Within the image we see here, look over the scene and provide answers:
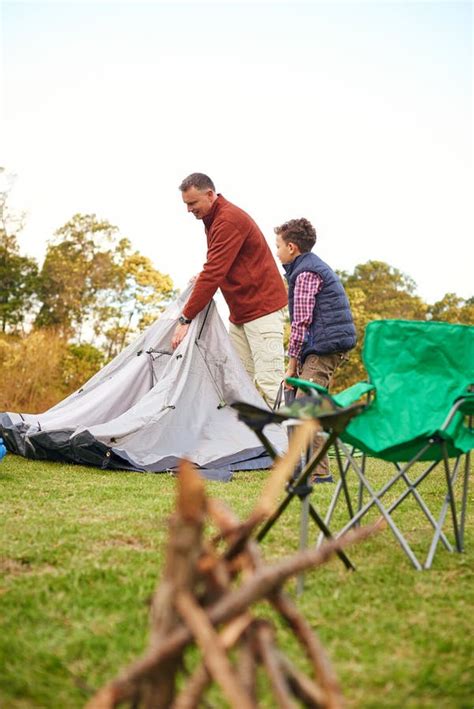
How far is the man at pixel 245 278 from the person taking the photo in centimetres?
493

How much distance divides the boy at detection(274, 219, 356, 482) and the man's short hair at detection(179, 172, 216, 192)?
1006mm

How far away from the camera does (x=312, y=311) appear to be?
4.08 m

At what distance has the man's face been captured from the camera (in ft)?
16.3

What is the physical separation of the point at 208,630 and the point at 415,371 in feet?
7.79

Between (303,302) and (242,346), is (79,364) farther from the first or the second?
(303,302)

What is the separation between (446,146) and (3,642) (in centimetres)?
1478

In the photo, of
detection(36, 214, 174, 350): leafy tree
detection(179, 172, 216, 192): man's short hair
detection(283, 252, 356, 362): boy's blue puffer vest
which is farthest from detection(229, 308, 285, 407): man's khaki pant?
detection(36, 214, 174, 350): leafy tree

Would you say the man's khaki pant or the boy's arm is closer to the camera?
the boy's arm

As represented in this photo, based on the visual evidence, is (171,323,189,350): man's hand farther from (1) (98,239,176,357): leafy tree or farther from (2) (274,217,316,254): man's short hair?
(1) (98,239,176,357): leafy tree

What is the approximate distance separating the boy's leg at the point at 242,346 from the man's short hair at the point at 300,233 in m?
1.20

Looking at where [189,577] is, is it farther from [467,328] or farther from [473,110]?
[473,110]

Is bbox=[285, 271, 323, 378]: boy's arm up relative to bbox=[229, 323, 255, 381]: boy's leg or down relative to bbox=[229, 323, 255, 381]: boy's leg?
up

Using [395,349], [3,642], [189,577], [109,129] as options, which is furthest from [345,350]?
[109,129]

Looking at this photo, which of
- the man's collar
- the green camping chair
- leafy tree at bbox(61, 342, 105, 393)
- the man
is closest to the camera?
the green camping chair
